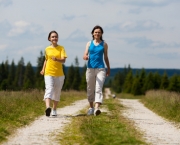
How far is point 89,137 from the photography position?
278 inches

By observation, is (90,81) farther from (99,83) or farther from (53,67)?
(53,67)

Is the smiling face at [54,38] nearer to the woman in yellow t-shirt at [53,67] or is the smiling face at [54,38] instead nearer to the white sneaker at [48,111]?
the woman in yellow t-shirt at [53,67]

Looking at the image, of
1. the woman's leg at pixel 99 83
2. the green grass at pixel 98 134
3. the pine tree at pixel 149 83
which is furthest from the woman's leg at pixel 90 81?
the pine tree at pixel 149 83

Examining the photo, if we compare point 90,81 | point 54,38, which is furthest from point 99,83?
point 54,38

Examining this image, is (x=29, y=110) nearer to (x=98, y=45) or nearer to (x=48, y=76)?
(x=48, y=76)

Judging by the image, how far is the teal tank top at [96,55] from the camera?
1071 centimetres

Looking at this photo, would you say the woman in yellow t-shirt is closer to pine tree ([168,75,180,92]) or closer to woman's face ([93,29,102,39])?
woman's face ([93,29,102,39])

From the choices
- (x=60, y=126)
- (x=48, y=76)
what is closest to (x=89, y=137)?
(x=60, y=126)

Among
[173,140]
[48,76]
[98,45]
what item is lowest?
[173,140]

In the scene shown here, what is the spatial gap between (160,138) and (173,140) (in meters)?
0.26

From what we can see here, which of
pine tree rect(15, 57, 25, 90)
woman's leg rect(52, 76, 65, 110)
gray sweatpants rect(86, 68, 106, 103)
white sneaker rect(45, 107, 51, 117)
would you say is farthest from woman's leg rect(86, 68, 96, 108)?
pine tree rect(15, 57, 25, 90)

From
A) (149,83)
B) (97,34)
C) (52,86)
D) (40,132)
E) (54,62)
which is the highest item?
(97,34)

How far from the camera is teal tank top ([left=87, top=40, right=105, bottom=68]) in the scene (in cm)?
1071

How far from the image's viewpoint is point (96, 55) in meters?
10.7
